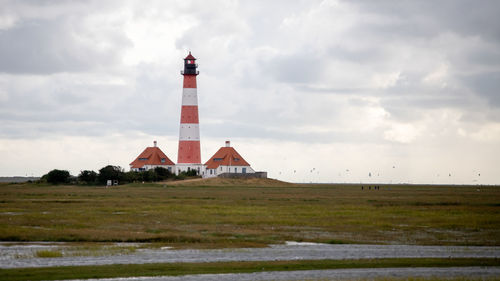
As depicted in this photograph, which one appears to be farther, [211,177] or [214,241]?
[211,177]

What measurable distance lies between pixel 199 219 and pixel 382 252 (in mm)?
16875

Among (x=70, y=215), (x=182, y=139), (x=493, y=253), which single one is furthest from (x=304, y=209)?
(x=182, y=139)

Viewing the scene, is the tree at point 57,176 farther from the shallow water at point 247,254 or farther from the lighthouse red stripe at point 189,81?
the shallow water at point 247,254

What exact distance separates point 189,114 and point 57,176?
2706cm

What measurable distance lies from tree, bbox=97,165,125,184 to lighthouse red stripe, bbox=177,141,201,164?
34.1 ft

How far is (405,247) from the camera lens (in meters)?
30.6

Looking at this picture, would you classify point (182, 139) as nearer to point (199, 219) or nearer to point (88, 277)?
point (199, 219)

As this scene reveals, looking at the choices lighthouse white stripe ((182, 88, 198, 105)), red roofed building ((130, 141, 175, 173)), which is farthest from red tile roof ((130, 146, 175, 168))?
lighthouse white stripe ((182, 88, 198, 105))

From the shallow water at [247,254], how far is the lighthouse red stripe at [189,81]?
7109 centimetres

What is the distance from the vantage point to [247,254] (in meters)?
28.1

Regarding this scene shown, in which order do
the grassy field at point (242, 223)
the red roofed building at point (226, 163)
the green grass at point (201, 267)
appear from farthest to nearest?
1. the red roofed building at point (226, 163)
2. the grassy field at point (242, 223)
3. the green grass at point (201, 267)

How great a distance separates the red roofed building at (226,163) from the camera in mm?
111625

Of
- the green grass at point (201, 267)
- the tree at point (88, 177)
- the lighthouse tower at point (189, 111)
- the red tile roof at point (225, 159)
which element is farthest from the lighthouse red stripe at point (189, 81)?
the green grass at point (201, 267)

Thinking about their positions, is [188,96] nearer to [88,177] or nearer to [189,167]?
[189,167]
